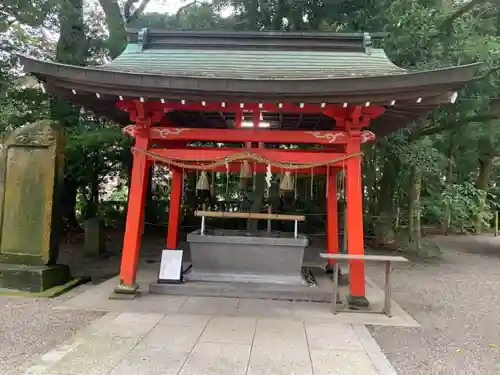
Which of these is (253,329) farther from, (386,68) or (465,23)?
(465,23)

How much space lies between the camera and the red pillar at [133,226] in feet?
17.9

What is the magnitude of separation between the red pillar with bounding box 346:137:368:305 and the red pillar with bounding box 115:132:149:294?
2737 mm

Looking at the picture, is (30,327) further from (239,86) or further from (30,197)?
(239,86)

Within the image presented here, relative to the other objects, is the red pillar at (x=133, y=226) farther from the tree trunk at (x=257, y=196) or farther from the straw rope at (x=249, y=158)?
the tree trunk at (x=257, y=196)

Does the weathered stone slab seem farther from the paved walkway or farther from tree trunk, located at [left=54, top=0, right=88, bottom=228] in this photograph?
tree trunk, located at [left=54, top=0, right=88, bottom=228]

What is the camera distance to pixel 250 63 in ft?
19.8

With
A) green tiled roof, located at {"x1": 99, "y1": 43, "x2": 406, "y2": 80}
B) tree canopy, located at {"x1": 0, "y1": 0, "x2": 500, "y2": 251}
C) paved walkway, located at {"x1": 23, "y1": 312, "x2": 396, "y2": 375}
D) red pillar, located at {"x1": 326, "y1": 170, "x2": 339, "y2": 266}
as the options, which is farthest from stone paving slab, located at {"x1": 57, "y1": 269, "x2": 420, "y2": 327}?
tree canopy, located at {"x1": 0, "y1": 0, "x2": 500, "y2": 251}

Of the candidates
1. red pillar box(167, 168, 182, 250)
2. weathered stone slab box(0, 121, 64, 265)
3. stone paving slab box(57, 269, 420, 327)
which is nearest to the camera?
stone paving slab box(57, 269, 420, 327)

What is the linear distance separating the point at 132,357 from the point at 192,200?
10.3 meters

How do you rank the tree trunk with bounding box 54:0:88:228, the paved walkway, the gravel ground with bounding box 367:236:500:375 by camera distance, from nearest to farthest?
the paved walkway < the gravel ground with bounding box 367:236:500:375 < the tree trunk with bounding box 54:0:88:228

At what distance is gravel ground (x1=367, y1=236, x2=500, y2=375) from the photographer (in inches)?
148

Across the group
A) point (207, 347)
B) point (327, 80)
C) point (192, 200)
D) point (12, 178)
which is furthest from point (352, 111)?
point (192, 200)

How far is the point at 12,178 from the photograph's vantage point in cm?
618

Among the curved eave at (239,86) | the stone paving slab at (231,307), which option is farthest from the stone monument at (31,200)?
the curved eave at (239,86)
